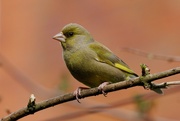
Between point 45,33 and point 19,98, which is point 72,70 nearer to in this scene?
point 19,98

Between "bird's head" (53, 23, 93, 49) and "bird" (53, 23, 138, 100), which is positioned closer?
"bird" (53, 23, 138, 100)

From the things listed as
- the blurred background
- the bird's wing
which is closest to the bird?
the bird's wing

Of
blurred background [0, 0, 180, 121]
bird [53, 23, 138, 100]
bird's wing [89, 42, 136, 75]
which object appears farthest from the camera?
blurred background [0, 0, 180, 121]

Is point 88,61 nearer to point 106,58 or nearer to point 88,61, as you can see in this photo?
point 88,61

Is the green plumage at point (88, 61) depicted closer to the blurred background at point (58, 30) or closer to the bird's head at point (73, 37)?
the bird's head at point (73, 37)

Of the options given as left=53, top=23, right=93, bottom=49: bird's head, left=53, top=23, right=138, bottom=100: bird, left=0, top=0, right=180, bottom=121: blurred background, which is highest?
left=0, top=0, right=180, bottom=121: blurred background

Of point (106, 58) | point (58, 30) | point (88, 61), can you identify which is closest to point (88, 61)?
point (88, 61)

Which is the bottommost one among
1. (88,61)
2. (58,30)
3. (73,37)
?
(88,61)

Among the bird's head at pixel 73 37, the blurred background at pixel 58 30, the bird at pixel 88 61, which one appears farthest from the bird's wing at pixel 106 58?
the blurred background at pixel 58 30

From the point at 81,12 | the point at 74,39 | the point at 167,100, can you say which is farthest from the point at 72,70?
the point at 81,12

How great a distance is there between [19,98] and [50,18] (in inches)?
64.6

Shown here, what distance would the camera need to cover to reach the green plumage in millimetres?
4347

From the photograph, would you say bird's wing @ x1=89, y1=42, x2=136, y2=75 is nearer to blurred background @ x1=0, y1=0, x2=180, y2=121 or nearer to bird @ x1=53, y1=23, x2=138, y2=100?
bird @ x1=53, y1=23, x2=138, y2=100

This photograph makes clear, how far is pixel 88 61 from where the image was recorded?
4410 mm
